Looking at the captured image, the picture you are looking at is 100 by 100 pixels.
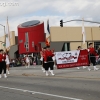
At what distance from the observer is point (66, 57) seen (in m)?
20.1

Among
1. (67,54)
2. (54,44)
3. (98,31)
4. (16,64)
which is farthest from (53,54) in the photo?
(98,31)

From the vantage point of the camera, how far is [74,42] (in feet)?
203

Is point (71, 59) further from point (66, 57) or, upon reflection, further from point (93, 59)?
point (93, 59)

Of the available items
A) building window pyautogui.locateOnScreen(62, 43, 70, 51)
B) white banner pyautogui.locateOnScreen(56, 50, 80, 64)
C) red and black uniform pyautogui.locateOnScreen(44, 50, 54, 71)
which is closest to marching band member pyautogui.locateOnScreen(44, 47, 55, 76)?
red and black uniform pyautogui.locateOnScreen(44, 50, 54, 71)

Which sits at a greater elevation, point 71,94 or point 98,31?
point 98,31

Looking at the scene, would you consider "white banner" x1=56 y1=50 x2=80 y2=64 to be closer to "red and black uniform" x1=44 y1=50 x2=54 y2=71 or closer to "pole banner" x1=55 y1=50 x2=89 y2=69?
"pole banner" x1=55 y1=50 x2=89 y2=69

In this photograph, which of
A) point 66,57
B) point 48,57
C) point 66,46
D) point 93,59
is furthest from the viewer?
point 66,46

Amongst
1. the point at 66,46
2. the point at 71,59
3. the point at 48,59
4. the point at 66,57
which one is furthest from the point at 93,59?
the point at 66,46

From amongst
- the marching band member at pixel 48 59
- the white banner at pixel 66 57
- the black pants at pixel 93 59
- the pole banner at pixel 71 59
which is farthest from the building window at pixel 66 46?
the marching band member at pixel 48 59

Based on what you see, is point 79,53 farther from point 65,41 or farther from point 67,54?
point 65,41

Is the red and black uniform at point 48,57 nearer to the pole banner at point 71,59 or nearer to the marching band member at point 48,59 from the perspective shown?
the marching band member at point 48,59

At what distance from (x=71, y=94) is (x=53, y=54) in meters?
8.54

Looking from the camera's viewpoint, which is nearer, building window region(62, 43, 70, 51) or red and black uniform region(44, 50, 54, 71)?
red and black uniform region(44, 50, 54, 71)

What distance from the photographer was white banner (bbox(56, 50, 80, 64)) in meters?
20.0
